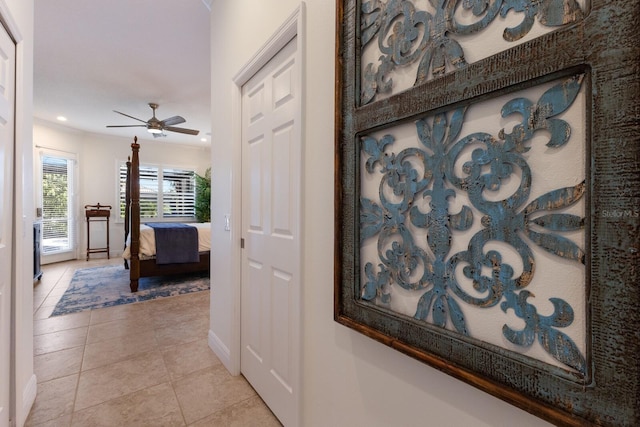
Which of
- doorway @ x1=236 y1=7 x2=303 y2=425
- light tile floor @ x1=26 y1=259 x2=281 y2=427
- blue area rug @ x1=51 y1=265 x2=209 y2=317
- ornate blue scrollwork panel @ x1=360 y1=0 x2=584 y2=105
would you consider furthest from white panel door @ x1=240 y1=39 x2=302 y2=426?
blue area rug @ x1=51 y1=265 x2=209 y2=317

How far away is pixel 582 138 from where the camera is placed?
55 cm

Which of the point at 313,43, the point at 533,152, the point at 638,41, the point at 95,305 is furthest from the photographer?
the point at 95,305

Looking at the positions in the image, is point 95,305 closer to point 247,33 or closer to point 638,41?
point 247,33

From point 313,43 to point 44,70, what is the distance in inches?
168

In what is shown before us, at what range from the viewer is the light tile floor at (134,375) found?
63.7 inches

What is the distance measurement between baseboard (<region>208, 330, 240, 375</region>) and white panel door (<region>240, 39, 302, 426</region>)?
8 cm

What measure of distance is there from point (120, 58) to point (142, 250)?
96.8 inches

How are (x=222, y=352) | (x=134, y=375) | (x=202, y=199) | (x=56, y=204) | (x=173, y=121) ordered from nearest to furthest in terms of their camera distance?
(x=134, y=375), (x=222, y=352), (x=173, y=121), (x=56, y=204), (x=202, y=199)

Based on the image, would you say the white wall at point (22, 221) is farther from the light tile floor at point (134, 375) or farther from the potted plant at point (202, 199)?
the potted plant at point (202, 199)

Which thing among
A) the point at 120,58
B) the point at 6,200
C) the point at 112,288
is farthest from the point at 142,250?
the point at 6,200

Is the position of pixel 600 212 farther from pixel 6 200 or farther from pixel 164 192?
pixel 164 192

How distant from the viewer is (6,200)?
1412 millimetres

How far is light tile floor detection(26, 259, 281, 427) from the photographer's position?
162 centimetres

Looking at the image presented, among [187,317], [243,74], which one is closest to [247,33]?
[243,74]
